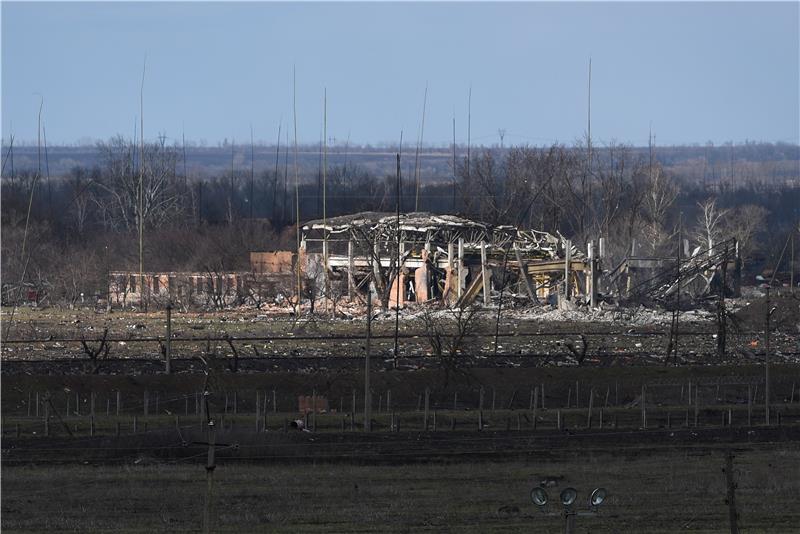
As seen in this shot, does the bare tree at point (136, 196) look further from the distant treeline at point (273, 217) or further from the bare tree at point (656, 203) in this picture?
the bare tree at point (656, 203)

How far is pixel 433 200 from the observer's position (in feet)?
358

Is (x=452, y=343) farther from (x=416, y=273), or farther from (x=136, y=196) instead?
(x=136, y=196)

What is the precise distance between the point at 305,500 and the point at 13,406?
39.3 feet

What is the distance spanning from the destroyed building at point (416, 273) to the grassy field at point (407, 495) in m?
30.2

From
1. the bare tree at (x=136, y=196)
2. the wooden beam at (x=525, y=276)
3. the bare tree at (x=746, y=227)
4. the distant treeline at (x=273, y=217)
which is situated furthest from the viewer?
the bare tree at (x=136, y=196)

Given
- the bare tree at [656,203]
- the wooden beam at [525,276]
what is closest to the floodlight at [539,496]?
the wooden beam at [525,276]

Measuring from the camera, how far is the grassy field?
20.0m

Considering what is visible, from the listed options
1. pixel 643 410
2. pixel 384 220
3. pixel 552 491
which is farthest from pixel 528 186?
pixel 552 491

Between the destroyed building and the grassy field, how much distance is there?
3015 centimetres

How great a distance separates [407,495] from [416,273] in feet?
118

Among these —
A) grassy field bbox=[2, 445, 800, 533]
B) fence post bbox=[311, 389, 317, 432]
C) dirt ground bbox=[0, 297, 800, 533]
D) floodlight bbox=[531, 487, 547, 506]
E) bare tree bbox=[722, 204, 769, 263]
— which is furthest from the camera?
bare tree bbox=[722, 204, 769, 263]

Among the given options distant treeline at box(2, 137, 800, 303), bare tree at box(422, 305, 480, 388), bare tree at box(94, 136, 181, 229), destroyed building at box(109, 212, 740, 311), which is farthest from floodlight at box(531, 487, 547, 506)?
bare tree at box(94, 136, 181, 229)

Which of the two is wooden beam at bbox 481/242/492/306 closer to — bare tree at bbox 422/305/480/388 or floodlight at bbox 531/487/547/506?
bare tree at bbox 422/305/480/388

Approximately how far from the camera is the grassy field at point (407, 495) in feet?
65.6
